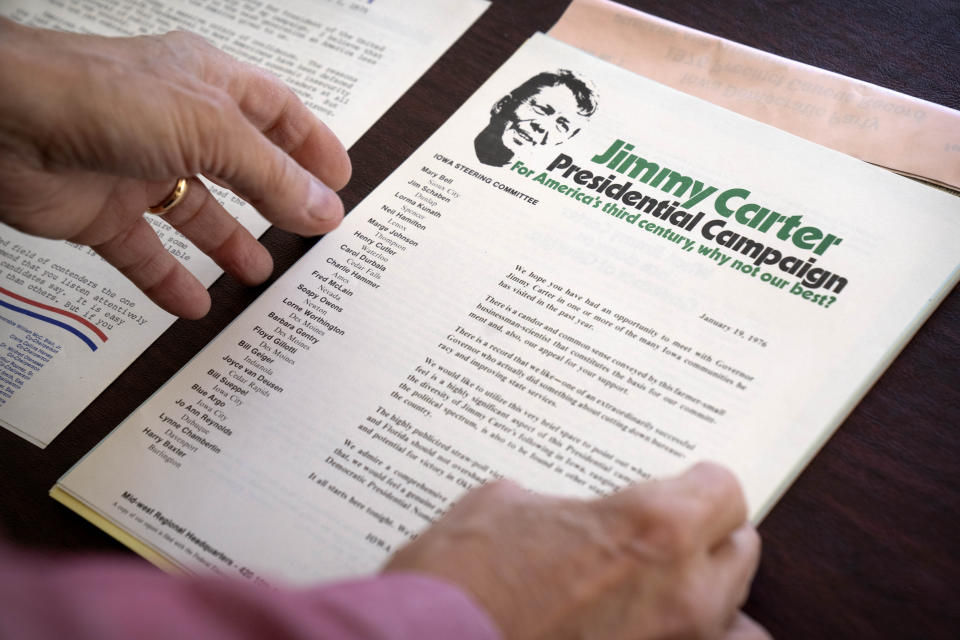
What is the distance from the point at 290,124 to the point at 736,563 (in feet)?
1.59

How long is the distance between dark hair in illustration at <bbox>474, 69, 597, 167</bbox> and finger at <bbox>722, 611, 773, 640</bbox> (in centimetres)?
42

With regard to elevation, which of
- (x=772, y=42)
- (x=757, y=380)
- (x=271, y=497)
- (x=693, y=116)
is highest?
(x=772, y=42)

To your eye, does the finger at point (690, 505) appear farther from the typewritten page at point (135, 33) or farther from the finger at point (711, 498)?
the typewritten page at point (135, 33)

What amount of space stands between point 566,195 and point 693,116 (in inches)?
5.5

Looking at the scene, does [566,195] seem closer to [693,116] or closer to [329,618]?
[693,116]

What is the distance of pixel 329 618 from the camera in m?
0.34

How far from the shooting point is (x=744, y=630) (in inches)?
17.3

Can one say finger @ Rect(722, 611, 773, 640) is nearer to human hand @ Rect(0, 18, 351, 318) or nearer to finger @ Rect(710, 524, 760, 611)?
finger @ Rect(710, 524, 760, 611)

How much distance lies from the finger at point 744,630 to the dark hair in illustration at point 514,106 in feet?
1.36

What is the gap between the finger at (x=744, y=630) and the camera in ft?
1.42

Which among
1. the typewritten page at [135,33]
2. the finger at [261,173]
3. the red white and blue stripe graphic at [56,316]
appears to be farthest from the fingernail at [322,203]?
the red white and blue stripe graphic at [56,316]

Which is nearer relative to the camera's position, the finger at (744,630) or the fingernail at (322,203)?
the finger at (744,630)

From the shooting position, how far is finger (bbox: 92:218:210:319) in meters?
0.61

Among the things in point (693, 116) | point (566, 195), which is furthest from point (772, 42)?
point (566, 195)
